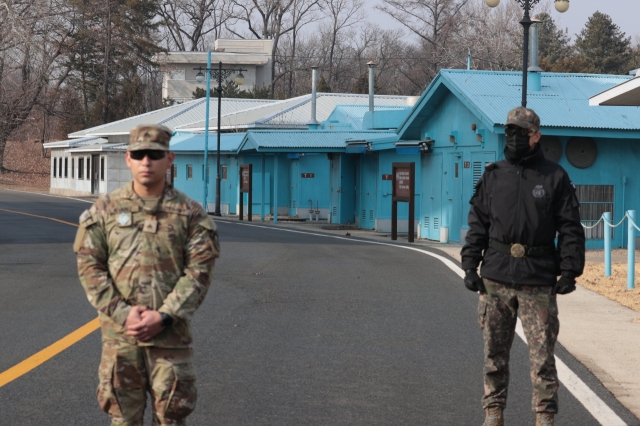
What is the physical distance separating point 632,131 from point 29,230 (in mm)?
16184

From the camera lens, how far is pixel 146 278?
15.5 feet

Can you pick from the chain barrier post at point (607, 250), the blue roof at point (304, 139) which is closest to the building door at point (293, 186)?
the blue roof at point (304, 139)

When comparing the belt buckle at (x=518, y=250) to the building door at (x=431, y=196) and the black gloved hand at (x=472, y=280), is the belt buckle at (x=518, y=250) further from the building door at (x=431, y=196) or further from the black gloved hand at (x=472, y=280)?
the building door at (x=431, y=196)

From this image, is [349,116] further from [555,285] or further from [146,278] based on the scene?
[146,278]

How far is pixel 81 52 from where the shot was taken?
77188 mm

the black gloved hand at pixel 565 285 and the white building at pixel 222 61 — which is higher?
the white building at pixel 222 61

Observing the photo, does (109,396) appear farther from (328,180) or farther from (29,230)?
(328,180)

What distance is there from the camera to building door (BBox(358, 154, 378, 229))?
33.4 meters

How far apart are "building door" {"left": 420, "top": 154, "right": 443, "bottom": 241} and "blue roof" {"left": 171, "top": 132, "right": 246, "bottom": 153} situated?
45.7ft

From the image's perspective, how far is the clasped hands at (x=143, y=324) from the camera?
180 inches

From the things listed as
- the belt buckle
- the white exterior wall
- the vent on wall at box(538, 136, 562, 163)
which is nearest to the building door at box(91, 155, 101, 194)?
the white exterior wall

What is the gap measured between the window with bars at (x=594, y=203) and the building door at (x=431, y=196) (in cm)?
411

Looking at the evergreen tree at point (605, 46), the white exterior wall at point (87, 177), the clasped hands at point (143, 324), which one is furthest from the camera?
the evergreen tree at point (605, 46)

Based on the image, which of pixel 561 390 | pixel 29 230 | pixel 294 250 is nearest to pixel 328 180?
pixel 29 230
